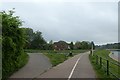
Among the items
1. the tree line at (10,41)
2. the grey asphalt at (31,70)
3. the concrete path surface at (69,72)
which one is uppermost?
the tree line at (10,41)

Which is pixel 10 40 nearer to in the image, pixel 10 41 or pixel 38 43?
pixel 10 41

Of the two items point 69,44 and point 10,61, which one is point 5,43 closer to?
point 10,61

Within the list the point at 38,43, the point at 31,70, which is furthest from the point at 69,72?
the point at 38,43

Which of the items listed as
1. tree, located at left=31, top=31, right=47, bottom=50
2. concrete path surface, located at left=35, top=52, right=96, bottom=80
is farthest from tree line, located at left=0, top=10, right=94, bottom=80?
tree, located at left=31, top=31, right=47, bottom=50

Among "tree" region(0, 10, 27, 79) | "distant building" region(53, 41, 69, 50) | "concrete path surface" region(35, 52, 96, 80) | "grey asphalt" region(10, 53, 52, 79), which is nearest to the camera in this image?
"tree" region(0, 10, 27, 79)

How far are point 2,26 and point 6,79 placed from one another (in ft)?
8.53

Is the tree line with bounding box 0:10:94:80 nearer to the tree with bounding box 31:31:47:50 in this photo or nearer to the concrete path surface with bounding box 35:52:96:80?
the concrete path surface with bounding box 35:52:96:80

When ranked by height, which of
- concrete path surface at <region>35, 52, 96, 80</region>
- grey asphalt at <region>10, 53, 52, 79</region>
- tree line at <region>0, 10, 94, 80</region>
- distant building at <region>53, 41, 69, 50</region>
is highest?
distant building at <region>53, 41, 69, 50</region>

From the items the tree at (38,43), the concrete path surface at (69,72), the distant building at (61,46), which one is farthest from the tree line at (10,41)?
the distant building at (61,46)

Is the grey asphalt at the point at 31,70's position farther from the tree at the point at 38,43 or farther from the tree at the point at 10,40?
the tree at the point at 38,43

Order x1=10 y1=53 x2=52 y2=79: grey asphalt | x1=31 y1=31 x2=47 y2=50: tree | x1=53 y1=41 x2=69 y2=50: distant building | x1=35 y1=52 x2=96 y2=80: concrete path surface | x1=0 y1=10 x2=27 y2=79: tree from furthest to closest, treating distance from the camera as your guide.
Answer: x1=53 y1=41 x2=69 y2=50: distant building, x1=31 y1=31 x2=47 y2=50: tree, x1=35 y1=52 x2=96 y2=80: concrete path surface, x1=10 y1=53 x2=52 y2=79: grey asphalt, x1=0 y1=10 x2=27 y2=79: tree

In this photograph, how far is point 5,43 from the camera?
49.5 feet

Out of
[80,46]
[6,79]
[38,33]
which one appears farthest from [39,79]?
[80,46]

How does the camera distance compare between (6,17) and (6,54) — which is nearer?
(6,54)
